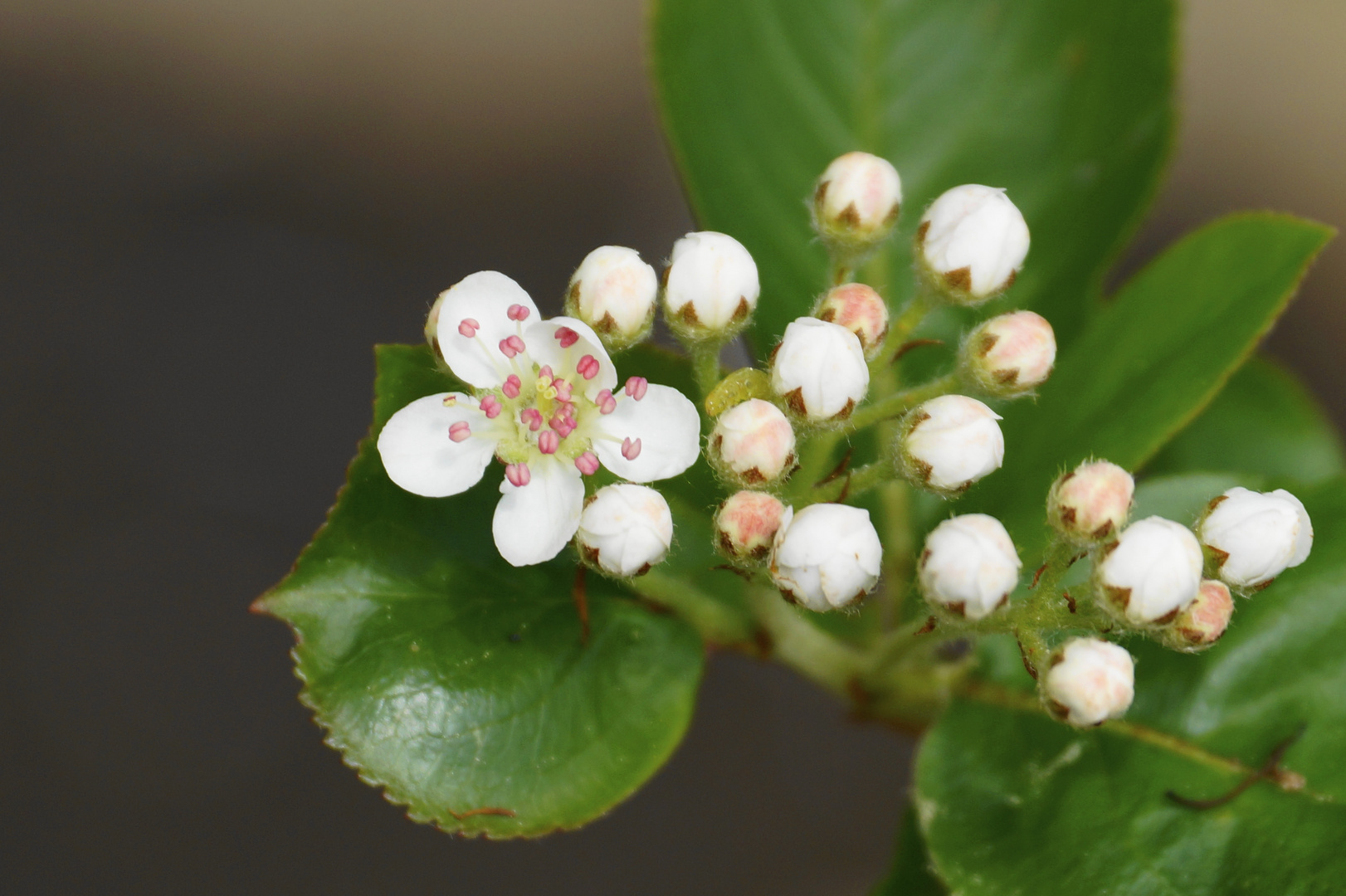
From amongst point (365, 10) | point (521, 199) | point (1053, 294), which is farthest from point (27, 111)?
point (1053, 294)

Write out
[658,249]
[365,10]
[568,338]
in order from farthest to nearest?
[365,10] → [658,249] → [568,338]

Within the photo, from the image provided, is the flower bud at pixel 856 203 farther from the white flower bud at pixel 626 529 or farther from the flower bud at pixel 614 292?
the white flower bud at pixel 626 529

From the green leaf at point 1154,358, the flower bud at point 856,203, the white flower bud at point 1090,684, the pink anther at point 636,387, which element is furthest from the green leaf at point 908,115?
the white flower bud at point 1090,684

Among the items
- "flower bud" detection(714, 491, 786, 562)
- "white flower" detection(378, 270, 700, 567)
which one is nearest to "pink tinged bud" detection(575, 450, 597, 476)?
"white flower" detection(378, 270, 700, 567)

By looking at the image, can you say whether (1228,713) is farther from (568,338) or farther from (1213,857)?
(568,338)

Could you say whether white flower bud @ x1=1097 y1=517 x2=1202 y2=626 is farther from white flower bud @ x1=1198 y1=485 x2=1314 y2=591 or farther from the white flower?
the white flower

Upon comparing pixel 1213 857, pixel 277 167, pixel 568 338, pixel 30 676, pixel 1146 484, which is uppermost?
pixel 568 338

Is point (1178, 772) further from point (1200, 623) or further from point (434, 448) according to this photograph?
point (434, 448)

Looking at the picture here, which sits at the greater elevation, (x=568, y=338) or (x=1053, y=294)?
(x=568, y=338)
